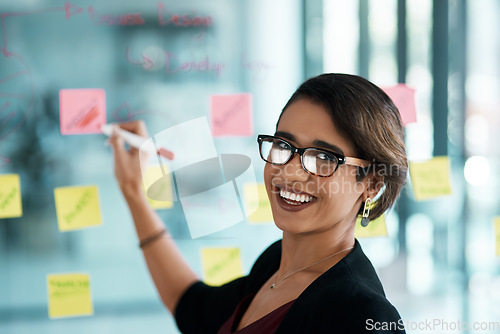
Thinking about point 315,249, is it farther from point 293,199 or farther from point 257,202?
point 257,202

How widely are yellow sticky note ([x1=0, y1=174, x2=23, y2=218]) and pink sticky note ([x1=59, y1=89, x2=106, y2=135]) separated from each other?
0.17 meters

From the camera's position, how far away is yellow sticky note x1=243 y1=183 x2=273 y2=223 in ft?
4.28

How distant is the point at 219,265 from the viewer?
133 centimetres

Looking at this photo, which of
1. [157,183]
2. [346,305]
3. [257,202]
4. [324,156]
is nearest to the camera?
[346,305]

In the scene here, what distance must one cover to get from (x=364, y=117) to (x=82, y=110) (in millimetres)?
724

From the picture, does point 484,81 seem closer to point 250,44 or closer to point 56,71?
point 250,44

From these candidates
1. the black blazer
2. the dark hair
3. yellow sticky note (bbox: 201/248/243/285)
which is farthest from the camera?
yellow sticky note (bbox: 201/248/243/285)

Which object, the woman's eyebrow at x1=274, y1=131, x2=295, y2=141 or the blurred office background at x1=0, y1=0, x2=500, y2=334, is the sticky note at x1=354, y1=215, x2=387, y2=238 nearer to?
the blurred office background at x1=0, y1=0, x2=500, y2=334

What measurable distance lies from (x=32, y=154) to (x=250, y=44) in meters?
0.61

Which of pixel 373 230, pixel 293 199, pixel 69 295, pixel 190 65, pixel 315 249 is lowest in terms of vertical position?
pixel 69 295

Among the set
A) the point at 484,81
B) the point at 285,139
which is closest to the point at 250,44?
the point at 285,139

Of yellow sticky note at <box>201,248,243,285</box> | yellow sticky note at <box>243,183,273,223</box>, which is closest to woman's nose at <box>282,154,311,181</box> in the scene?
yellow sticky note at <box>243,183,273,223</box>

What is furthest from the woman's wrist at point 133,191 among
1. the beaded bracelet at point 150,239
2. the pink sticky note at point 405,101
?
the pink sticky note at point 405,101

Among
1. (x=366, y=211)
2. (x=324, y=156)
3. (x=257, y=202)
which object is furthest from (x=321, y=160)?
(x=257, y=202)
